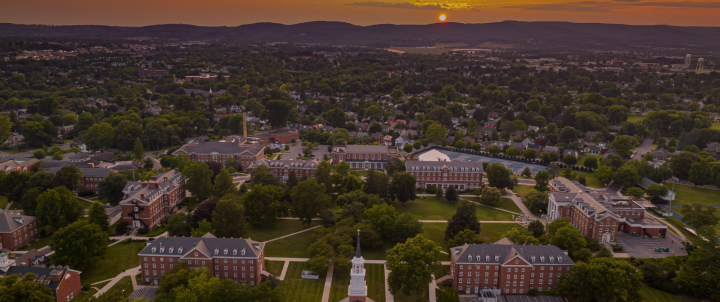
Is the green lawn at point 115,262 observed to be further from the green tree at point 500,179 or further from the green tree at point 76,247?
the green tree at point 500,179

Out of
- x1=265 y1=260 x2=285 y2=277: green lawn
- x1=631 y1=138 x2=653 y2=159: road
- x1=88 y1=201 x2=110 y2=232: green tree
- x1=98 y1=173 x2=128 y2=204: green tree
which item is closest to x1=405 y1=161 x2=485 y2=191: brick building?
x1=265 y1=260 x2=285 y2=277: green lawn

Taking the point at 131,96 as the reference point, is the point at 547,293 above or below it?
below

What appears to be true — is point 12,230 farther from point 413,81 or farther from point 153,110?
point 413,81

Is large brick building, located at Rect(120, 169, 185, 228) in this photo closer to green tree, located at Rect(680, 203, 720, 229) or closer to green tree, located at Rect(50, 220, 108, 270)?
green tree, located at Rect(50, 220, 108, 270)

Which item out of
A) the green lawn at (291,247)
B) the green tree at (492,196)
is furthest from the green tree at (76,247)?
the green tree at (492,196)

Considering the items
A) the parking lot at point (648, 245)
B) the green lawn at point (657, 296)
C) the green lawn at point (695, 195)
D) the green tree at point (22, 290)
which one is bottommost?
the green lawn at point (657, 296)

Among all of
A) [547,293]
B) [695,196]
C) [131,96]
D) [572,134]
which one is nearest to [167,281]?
[547,293]
